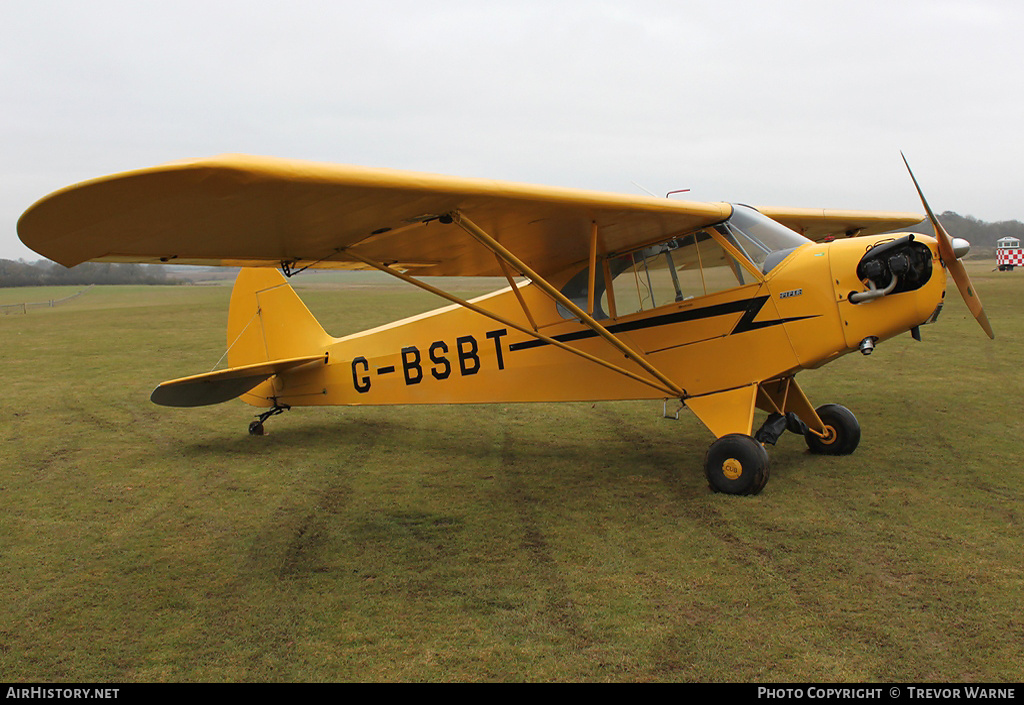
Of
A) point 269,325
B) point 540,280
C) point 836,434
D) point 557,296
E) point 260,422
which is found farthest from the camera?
point 269,325

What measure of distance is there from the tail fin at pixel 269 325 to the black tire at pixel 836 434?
540 centimetres

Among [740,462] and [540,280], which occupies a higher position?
[540,280]

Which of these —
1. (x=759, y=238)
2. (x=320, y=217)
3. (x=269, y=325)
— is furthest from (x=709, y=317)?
(x=269, y=325)

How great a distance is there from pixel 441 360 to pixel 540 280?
229 cm

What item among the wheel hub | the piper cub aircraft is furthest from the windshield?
the wheel hub

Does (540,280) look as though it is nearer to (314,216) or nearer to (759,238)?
(314,216)

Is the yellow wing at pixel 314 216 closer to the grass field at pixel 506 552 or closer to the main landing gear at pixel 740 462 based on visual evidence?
the main landing gear at pixel 740 462

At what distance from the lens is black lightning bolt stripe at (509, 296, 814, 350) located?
6059 millimetres

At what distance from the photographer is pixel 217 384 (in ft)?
25.2

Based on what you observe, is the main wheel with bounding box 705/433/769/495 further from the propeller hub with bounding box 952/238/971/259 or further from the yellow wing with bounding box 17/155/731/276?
the propeller hub with bounding box 952/238/971/259

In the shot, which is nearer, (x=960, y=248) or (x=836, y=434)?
(x=960, y=248)

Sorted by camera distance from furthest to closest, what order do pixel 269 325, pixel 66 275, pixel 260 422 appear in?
pixel 66 275
pixel 269 325
pixel 260 422

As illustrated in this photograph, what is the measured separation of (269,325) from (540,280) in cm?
438

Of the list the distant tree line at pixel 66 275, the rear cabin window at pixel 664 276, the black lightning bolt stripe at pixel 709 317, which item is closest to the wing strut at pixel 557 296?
the black lightning bolt stripe at pixel 709 317
